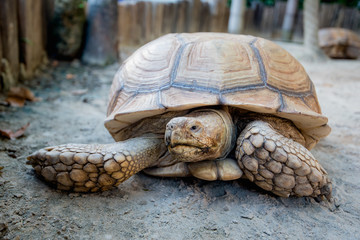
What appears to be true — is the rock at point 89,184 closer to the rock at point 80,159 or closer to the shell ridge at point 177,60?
the rock at point 80,159

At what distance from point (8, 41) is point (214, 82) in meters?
2.75

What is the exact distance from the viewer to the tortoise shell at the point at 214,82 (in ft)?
6.22

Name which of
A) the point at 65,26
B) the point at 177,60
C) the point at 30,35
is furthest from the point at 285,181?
the point at 65,26

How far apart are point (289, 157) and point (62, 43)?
14.5ft

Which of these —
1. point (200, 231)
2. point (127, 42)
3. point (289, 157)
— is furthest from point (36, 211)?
point (127, 42)

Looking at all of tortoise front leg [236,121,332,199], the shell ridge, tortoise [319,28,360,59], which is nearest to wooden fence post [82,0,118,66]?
the shell ridge

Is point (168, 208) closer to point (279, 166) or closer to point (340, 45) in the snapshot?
point (279, 166)

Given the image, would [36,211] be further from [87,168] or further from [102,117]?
[102,117]

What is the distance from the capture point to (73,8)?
5.00 metres

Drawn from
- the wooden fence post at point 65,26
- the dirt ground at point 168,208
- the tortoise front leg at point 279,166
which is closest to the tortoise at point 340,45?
the wooden fence post at point 65,26

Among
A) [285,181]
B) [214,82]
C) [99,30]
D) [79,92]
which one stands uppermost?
[214,82]

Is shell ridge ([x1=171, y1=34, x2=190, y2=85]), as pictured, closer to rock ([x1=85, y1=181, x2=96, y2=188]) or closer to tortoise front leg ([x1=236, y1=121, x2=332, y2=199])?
tortoise front leg ([x1=236, y1=121, x2=332, y2=199])

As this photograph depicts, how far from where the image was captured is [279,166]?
1.71 meters

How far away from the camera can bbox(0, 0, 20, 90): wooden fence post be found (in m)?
3.39
